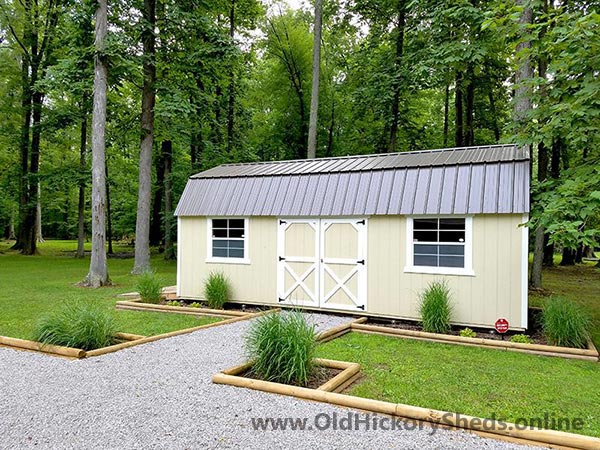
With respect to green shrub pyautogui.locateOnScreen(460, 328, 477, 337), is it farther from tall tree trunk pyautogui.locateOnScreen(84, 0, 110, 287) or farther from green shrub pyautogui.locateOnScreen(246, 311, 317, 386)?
tall tree trunk pyautogui.locateOnScreen(84, 0, 110, 287)

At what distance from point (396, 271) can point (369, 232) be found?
829 millimetres

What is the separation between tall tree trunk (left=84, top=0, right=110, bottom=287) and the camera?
1128cm

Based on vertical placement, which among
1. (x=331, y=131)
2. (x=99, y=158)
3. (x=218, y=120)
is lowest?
(x=99, y=158)

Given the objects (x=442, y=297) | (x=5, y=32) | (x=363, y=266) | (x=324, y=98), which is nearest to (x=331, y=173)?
(x=363, y=266)

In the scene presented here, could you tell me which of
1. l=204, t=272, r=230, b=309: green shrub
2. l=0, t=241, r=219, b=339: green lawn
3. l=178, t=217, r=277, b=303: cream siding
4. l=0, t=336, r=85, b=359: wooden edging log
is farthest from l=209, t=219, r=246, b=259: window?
l=0, t=336, r=85, b=359: wooden edging log

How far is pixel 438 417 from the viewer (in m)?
3.35

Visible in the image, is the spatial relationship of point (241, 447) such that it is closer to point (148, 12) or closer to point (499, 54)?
point (148, 12)

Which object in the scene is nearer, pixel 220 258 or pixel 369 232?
pixel 369 232

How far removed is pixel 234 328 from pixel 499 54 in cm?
1290

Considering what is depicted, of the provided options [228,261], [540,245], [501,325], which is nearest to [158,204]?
[228,261]

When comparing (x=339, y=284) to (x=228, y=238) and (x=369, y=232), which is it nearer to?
(x=369, y=232)

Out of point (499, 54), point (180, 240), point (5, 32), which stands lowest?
point (180, 240)

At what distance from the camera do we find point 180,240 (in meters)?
9.36

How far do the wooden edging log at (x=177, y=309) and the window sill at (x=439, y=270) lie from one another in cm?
304
